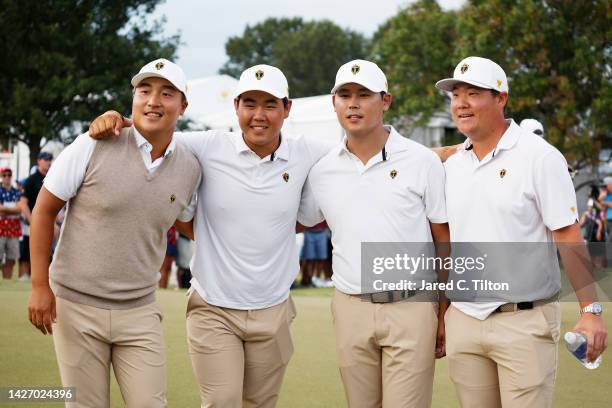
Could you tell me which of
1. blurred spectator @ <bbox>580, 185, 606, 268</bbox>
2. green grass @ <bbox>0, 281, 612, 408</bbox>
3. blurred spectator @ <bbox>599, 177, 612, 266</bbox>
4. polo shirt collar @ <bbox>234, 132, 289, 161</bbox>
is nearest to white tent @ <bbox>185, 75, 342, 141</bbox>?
blurred spectator @ <bbox>580, 185, 606, 268</bbox>

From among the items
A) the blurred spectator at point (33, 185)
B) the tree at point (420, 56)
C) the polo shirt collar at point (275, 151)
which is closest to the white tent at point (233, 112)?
the tree at point (420, 56)

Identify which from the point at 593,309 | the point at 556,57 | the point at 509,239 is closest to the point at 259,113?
the point at 509,239

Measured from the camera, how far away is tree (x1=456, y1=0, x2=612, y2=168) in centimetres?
2906

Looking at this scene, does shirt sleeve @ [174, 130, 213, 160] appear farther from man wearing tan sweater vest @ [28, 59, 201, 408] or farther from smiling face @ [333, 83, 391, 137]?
smiling face @ [333, 83, 391, 137]

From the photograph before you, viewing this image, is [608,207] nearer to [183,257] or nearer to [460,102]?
[183,257]

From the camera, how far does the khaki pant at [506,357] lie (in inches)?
181

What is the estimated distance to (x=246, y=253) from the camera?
207 inches

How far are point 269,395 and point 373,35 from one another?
264 ft

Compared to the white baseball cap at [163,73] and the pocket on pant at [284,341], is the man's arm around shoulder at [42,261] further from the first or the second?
the pocket on pant at [284,341]

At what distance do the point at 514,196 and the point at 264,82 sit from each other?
5.57 ft

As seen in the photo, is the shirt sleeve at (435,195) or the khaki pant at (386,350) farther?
the shirt sleeve at (435,195)

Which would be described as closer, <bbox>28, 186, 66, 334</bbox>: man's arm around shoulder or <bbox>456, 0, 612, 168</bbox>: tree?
<bbox>28, 186, 66, 334</bbox>: man's arm around shoulder

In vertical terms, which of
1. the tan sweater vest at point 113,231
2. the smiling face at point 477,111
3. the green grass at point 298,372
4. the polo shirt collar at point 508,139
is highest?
the smiling face at point 477,111

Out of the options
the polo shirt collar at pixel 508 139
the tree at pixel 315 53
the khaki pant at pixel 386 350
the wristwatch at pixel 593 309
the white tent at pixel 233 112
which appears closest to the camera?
the wristwatch at pixel 593 309
